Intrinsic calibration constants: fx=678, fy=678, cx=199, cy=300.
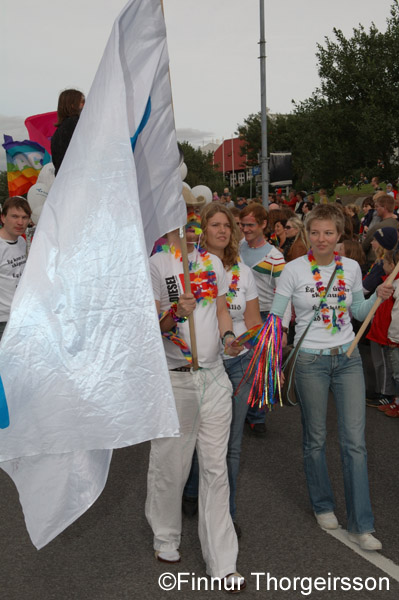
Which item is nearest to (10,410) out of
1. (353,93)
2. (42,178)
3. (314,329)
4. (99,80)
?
(99,80)

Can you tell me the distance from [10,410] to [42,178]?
4.48 meters

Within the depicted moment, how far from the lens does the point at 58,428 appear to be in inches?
112

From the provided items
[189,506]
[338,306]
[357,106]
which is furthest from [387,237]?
[357,106]

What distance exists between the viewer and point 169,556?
12.8 feet

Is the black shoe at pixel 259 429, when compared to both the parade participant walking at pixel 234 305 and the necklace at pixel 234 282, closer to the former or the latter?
the parade participant walking at pixel 234 305

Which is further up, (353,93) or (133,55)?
(353,93)

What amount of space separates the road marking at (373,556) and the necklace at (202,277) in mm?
1662

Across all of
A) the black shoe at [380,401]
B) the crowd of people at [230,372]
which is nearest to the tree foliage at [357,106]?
the black shoe at [380,401]

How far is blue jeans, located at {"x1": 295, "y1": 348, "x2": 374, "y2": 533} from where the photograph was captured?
13.4ft

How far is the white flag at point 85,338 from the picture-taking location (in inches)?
112

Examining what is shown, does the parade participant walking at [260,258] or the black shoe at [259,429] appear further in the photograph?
the black shoe at [259,429]

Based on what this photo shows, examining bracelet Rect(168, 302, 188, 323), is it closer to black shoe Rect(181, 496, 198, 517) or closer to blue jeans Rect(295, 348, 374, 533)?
blue jeans Rect(295, 348, 374, 533)

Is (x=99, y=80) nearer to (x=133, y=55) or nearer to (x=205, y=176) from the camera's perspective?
(x=133, y=55)

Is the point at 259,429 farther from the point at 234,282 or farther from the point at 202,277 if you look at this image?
the point at 202,277
